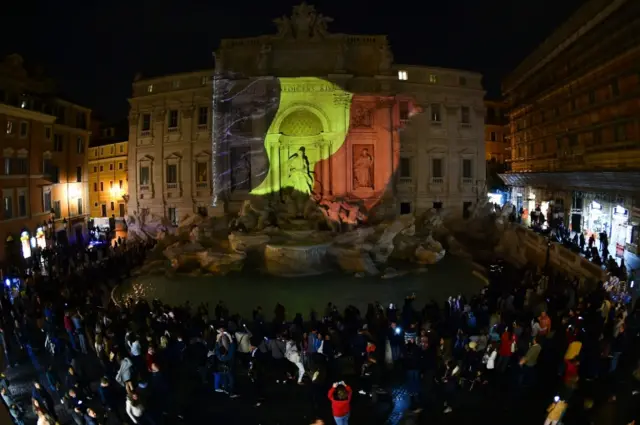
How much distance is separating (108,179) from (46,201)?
47.9 feet

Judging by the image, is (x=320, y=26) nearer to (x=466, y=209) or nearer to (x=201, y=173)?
(x=201, y=173)

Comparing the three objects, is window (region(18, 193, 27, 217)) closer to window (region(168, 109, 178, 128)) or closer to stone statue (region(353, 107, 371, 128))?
window (region(168, 109, 178, 128))

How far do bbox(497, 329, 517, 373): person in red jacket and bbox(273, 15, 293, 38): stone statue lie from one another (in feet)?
81.9

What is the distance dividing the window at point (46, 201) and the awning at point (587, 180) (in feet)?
105

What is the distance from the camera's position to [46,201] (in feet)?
109

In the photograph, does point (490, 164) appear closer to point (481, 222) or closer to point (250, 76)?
point (481, 222)

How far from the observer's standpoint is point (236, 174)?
32.2 metres

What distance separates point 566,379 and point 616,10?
20.9m

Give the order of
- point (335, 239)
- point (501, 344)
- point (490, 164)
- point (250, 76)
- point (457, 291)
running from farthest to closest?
point (490, 164) < point (250, 76) < point (335, 239) < point (457, 291) < point (501, 344)

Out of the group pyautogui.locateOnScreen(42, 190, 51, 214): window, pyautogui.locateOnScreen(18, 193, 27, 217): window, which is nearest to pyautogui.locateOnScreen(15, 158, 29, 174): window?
pyautogui.locateOnScreen(18, 193, 27, 217): window

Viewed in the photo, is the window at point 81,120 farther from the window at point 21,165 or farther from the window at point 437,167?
the window at point 437,167

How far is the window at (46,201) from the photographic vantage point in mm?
32875

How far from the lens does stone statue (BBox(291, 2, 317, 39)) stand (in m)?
31.2

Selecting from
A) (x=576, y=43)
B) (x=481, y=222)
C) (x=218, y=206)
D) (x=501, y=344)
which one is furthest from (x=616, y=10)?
(x=218, y=206)
